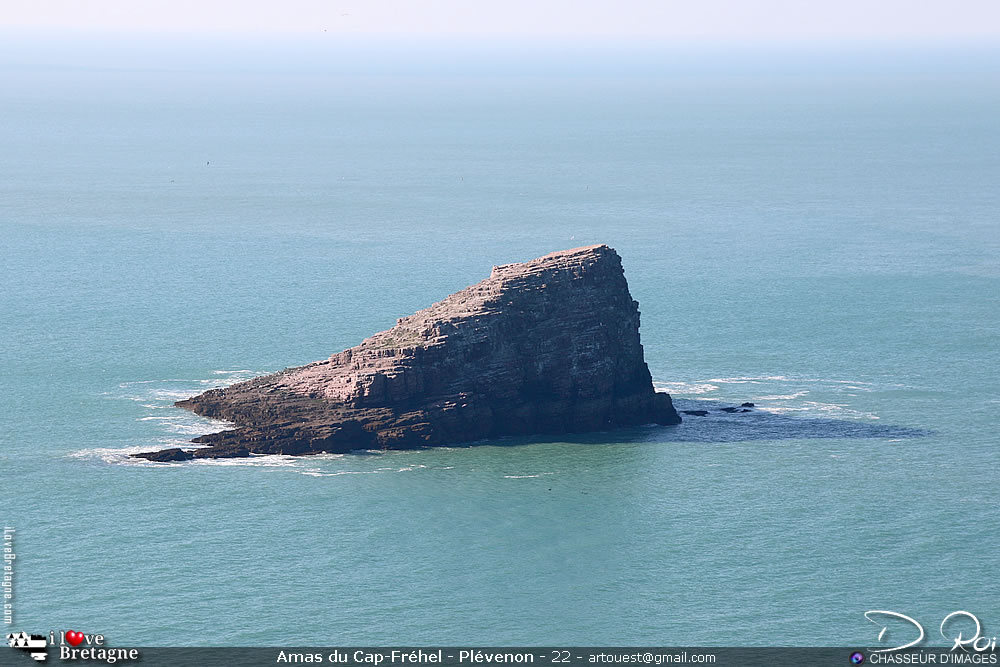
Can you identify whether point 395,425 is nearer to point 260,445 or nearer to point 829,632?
point 260,445

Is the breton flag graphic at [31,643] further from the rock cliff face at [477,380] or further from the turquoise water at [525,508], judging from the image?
the rock cliff face at [477,380]

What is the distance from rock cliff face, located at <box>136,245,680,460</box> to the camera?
414 ft

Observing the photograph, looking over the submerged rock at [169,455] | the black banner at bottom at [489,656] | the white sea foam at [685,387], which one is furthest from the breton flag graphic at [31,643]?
the white sea foam at [685,387]

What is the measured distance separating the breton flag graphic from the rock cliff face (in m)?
32.3

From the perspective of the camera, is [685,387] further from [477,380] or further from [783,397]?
[477,380]

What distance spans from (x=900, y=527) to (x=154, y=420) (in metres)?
51.7

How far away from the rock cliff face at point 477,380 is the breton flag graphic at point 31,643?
32.3 m

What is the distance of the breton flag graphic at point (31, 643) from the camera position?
8744cm

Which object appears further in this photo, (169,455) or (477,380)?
(477,380)

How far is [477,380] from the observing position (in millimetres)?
128375

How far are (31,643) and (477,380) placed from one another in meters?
45.9

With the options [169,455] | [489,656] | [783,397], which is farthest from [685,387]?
[489,656]

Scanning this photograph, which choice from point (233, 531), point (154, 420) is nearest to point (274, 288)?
point (154, 420)
